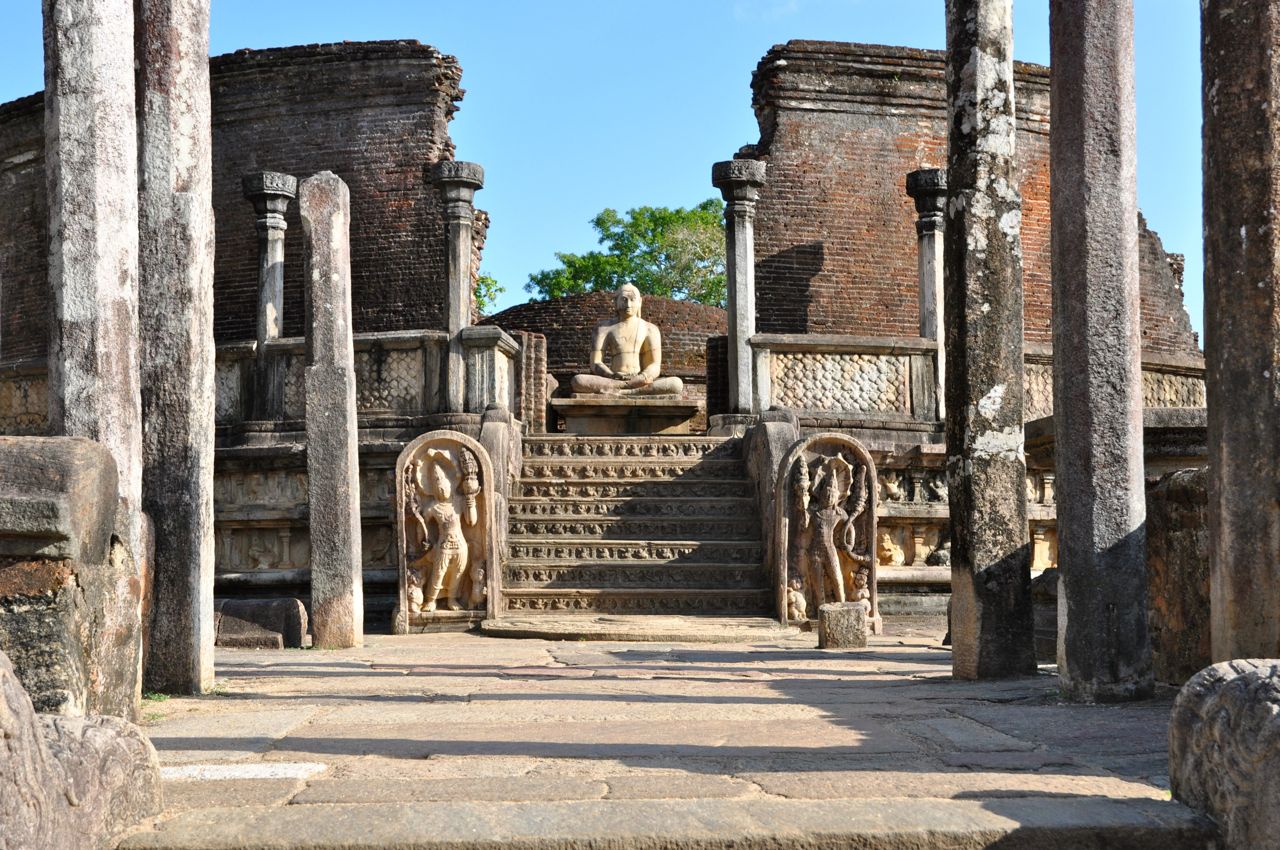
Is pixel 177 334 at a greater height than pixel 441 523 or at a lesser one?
greater

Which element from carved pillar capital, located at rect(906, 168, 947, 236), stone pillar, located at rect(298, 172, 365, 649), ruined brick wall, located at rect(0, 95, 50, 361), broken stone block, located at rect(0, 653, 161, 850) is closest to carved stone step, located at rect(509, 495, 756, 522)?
stone pillar, located at rect(298, 172, 365, 649)

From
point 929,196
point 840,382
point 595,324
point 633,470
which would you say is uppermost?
point 929,196

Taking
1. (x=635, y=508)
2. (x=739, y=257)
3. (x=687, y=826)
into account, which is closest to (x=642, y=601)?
(x=635, y=508)

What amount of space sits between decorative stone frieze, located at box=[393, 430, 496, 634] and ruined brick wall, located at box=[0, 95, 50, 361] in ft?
41.1

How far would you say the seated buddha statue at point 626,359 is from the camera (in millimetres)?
16609

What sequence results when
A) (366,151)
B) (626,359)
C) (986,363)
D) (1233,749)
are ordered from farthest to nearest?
(366,151), (626,359), (986,363), (1233,749)

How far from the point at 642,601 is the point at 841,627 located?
2.65m

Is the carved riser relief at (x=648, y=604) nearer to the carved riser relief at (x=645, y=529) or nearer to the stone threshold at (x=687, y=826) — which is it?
the carved riser relief at (x=645, y=529)

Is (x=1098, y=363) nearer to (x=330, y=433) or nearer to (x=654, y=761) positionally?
(x=654, y=761)

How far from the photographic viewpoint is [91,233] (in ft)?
17.6

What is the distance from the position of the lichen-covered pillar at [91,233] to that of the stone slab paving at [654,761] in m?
1.19

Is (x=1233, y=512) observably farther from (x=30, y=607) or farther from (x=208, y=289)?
(x=208, y=289)

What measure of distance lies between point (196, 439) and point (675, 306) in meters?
17.3

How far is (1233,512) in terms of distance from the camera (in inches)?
187
